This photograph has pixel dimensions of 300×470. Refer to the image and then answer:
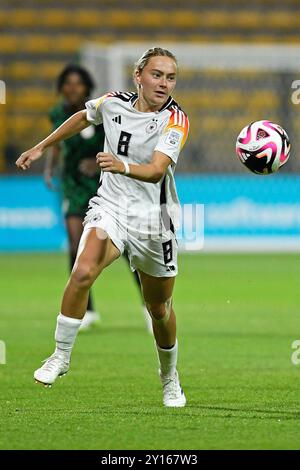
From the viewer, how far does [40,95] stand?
24516 millimetres

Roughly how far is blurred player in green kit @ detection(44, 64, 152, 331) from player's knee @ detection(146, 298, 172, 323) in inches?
158

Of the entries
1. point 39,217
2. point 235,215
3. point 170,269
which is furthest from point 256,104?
point 170,269

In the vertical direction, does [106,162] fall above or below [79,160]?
above

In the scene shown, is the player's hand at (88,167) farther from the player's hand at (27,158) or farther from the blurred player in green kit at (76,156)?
the player's hand at (27,158)

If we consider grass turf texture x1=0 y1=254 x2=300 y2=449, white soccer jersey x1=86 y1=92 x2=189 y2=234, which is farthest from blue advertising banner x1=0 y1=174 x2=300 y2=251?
white soccer jersey x1=86 y1=92 x2=189 y2=234

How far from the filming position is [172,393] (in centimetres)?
669

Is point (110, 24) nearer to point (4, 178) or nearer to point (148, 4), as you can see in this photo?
point (148, 4)

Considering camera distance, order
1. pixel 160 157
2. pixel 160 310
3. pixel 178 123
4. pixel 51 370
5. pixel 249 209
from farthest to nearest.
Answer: pixel 249 209 < pixel 160 310 < pixel 178 123 < pixel 160 157 < pixel 51 370

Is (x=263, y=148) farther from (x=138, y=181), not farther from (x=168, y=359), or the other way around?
(x=168, y=359)

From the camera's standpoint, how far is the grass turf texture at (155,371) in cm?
560

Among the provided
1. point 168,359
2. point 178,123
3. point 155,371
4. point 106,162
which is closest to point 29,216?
point 155,371

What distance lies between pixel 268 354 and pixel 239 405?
8.26 ft

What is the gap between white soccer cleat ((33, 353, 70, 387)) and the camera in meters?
6.18

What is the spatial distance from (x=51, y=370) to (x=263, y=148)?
1788 millimetres
